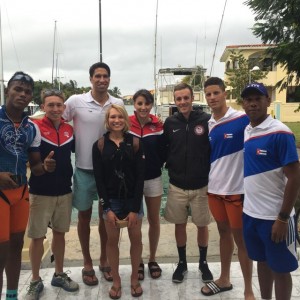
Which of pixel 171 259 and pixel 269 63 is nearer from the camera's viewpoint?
pixel 171 259

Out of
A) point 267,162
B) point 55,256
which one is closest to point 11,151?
point 55,256

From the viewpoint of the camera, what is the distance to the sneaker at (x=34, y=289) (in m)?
3.53

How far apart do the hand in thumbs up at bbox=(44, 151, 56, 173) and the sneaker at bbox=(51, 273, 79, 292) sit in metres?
1.28

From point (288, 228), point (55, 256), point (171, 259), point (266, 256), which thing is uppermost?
point (288, 228)

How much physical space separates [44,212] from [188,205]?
1.50m

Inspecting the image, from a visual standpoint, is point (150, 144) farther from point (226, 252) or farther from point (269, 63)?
point (269, 63)

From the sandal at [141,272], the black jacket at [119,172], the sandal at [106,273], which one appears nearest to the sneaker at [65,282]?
the sandal at [106,273]

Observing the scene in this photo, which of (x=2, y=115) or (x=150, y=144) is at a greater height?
(x=2, y=115)

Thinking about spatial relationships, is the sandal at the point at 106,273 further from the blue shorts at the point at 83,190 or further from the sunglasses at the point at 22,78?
the sunglasses at the point at 22,78

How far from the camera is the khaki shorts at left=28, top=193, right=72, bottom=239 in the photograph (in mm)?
3527

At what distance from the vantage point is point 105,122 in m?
3.59

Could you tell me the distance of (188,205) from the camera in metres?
3.89

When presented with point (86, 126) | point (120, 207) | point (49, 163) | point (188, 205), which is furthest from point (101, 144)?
point (188, 205)

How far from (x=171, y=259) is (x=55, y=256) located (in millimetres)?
1650
